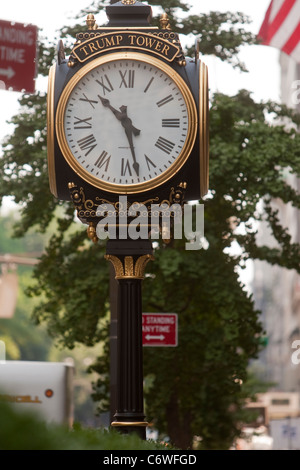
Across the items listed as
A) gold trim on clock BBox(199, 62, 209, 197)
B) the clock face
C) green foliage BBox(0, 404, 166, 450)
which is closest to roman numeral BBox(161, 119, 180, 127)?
the clock face

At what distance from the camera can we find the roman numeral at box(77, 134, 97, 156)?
221 inches

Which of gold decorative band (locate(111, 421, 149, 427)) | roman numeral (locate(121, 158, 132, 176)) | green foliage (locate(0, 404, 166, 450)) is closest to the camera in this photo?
green foliage (locate(0, 404, 166, 450))

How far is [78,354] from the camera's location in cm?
7031

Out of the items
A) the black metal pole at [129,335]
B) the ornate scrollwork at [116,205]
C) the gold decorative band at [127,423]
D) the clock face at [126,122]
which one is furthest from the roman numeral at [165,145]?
the gold decorative band at [127,423]

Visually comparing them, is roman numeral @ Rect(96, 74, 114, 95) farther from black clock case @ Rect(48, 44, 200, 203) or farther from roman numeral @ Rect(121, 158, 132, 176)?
roman numeral @ Rect(121, 158, 132, 176)

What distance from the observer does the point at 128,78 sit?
5.69 m

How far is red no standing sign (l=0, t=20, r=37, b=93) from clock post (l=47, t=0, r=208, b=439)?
1234 mm

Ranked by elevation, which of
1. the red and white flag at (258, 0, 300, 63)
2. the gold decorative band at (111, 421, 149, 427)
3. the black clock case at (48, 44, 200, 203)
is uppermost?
the red and white flag at (258, 0, 300, 63)

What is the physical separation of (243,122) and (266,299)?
424 ft

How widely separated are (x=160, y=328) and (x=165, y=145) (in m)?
8.58

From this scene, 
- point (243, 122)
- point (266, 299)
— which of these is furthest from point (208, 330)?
point (266, 299)

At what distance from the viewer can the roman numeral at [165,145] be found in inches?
221
